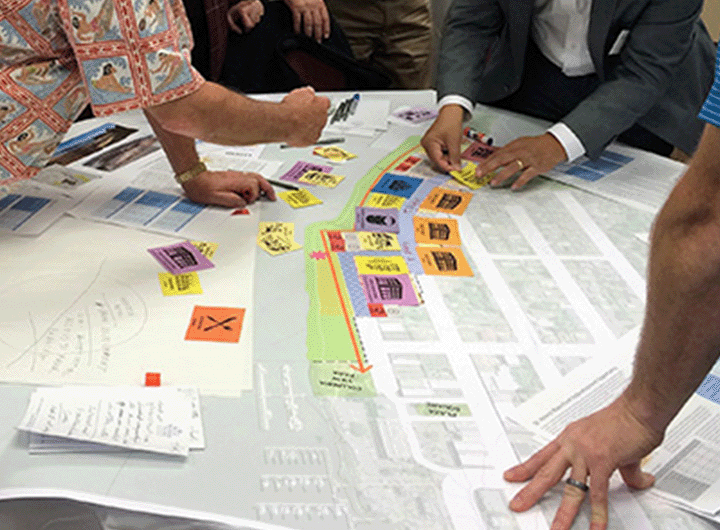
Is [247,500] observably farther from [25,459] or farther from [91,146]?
[91,146]

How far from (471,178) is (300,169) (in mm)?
341

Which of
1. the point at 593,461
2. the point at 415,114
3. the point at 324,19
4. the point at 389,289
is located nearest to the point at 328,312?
the point at 389,289

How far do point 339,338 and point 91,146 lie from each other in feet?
2.69

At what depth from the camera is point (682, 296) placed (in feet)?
2.45

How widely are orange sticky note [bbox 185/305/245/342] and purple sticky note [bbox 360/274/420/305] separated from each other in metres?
0.19

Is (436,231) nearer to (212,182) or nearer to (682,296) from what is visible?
(212,182)

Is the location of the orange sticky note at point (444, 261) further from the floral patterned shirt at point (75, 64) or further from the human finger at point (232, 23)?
the human finger at point (232, 23)

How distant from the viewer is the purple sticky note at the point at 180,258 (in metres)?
1.19

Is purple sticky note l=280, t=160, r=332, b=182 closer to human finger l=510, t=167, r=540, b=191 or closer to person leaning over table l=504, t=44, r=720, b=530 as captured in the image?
human finger l=510, t=167, r=540, b=191

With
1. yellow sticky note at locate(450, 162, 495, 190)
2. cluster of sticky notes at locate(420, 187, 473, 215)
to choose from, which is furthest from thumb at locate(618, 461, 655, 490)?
yellow sticky note at locate(450, 162, 495, 190)

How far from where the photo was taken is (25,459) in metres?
0.84

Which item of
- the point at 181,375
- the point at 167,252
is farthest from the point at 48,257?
the point at 181,375

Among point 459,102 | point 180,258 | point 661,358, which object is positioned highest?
point 661,358

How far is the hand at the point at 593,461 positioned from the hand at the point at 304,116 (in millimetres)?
754
